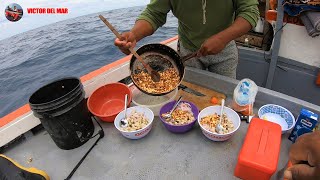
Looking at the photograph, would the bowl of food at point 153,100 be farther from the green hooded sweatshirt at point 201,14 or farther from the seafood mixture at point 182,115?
the green hooded sweatshirt at point 201,14

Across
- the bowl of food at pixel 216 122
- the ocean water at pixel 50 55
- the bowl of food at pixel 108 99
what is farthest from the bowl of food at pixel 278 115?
the ocean water at pixel 50 55

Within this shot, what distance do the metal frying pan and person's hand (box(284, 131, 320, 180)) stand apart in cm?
84

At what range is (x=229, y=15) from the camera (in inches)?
61.9

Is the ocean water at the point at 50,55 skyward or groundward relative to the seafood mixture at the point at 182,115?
groundward

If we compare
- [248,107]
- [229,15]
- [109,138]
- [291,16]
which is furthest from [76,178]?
[291,16]

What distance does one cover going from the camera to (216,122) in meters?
1.29

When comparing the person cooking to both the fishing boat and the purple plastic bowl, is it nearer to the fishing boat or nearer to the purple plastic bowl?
the fishing boat

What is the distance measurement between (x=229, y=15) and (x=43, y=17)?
5.38 meters

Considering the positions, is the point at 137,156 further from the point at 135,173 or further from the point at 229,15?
the point at 229,15

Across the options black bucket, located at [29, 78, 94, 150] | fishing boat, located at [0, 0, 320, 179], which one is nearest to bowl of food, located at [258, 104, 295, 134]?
fishing boat, located at [0, 0, 320, 179]

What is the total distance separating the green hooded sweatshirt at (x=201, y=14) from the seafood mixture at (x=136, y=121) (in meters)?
0.70

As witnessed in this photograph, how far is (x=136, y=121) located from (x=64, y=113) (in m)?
0.42

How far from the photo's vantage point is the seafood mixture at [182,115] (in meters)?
1.34

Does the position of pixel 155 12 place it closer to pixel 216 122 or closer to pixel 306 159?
pixel 216 122
